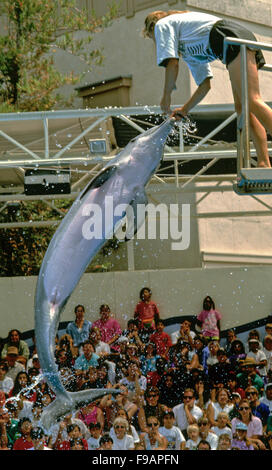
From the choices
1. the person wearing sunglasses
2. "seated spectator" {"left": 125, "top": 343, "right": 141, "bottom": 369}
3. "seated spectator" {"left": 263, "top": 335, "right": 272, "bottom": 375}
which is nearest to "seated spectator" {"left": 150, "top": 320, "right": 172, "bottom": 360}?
"seated spectator" {"left": 125, "top": 343, "right": 141, "bottom": 369}

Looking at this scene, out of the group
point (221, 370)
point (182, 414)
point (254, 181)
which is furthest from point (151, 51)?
point (254, 181)

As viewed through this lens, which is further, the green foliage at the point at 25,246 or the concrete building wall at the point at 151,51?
the concrete building wall at the point at 151,51

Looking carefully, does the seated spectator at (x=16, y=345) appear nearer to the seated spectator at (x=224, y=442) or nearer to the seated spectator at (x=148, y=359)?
the seated spectator at (x=148, y=359)

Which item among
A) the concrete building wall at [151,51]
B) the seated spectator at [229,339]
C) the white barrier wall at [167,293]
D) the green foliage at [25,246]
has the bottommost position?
the seated spectator at [229,339]

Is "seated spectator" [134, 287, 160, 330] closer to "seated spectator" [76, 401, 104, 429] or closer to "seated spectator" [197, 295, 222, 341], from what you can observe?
"seated spectator" [197, 295, 222, 341]

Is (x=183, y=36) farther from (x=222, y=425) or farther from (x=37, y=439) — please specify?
(x=37, y=439)

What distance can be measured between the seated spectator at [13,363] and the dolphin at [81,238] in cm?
667

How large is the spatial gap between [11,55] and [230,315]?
315 inches

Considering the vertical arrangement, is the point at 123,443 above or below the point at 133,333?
below

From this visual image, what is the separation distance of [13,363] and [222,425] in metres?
3.24

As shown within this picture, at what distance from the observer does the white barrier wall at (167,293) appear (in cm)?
1356

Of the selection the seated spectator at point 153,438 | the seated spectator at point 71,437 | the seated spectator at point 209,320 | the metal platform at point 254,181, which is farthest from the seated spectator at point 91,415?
the metal platform at point 254,181

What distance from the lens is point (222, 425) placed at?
1102cm
